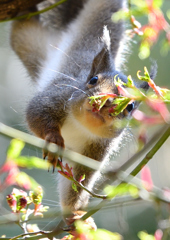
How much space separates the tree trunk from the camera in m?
2.60

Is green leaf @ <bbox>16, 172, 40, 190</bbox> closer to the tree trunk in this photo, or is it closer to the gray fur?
the gray fur

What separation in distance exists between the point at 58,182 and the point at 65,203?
189 mm

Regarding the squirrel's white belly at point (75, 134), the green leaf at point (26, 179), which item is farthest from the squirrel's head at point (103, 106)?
the green leaf at point (26, 179)

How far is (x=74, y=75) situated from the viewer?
2.91 meters

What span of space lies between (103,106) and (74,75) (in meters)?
1.01

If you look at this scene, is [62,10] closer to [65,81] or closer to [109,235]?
[65,81]

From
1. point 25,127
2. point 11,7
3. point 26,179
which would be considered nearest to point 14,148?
point 26,179

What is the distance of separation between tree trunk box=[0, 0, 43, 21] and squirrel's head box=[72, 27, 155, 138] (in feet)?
2.28

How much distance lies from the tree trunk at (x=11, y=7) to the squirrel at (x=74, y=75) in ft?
1.68

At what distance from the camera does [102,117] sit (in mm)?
2023

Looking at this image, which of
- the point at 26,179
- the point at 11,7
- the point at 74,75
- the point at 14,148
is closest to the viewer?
the point at 14,148

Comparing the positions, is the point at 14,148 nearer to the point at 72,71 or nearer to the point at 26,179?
the point at 26,179

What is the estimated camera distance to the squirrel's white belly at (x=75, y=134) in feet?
8.06

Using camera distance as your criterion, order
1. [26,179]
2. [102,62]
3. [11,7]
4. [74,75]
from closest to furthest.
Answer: [26,179] < [102,62] < [11,7] < [74,75]
